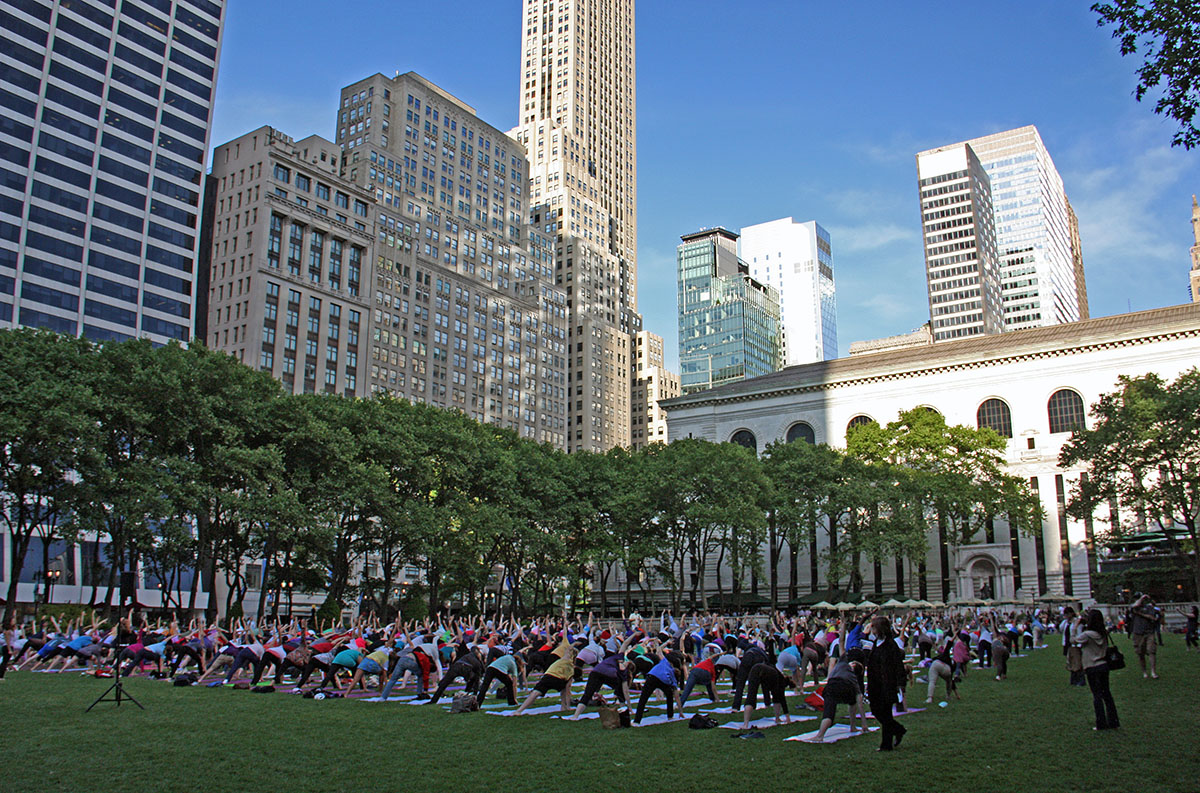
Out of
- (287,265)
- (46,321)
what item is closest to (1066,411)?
(287,265)

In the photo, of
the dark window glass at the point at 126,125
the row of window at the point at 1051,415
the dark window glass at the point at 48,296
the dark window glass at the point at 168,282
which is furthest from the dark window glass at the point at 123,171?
the row of window at the point at 1051,415

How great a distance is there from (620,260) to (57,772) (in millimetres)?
176472

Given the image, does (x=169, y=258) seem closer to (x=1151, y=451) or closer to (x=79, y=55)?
(x=79, y=55)

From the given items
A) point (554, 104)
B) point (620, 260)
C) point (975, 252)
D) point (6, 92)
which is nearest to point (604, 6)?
point (554, 104)

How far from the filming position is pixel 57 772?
11367mm

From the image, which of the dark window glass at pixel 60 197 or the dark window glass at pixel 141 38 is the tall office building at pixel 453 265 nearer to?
the dark window glass at pixel 141 38

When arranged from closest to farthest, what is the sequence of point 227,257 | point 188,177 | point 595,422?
point 188,177, point 227,257, point 595,422

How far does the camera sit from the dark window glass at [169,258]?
9281 cm

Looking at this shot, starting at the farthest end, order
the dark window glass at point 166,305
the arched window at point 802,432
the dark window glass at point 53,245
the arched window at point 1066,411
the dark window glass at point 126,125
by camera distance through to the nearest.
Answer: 1. the dark window glass at point 126,125
2. the dark window glass at point 166,305
3. the arched window at point 802,432
4. the dark window glass at point 53,245
5. the arched window at point 1066,411

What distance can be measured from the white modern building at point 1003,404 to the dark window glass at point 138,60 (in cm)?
6974

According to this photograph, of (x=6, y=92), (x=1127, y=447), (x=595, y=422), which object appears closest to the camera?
(x=1127, y=447)

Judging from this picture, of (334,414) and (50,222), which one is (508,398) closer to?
(50,222)

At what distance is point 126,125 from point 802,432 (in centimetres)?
7550

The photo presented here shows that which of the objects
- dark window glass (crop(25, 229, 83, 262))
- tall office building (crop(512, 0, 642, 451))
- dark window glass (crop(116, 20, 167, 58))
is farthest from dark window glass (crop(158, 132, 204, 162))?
tall office building (crop(512, 0, 642, 451))
